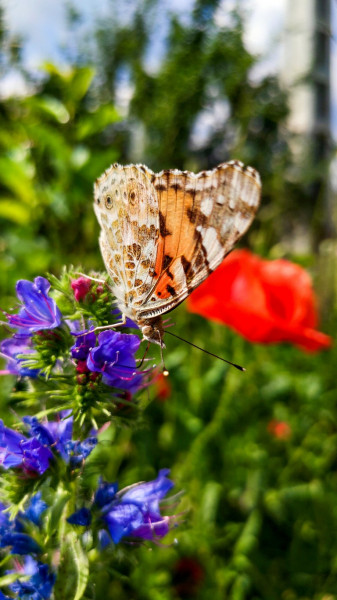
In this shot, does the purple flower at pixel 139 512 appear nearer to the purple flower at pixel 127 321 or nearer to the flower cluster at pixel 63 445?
the flower cluster at pixel 63 445

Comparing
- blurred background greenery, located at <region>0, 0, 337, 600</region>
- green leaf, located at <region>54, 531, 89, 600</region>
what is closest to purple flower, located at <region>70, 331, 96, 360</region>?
green leaf, located at <region>54, 531, 89, 600</region>

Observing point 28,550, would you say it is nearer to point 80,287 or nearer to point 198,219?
point 80,287

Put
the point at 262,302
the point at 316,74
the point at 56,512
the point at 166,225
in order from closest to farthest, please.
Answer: the point at 56,512
the point at 166,225
the point at 262,302
the point at 316,74

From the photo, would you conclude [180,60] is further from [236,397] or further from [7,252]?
[236,397]

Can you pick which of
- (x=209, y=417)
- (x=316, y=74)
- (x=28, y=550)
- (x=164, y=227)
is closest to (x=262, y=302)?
(x=209, y=417)

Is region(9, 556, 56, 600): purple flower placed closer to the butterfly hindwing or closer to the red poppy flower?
the butterfly hindwing

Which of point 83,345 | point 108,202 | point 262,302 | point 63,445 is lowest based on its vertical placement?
point 262,302

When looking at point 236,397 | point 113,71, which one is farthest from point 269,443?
point 113,71
